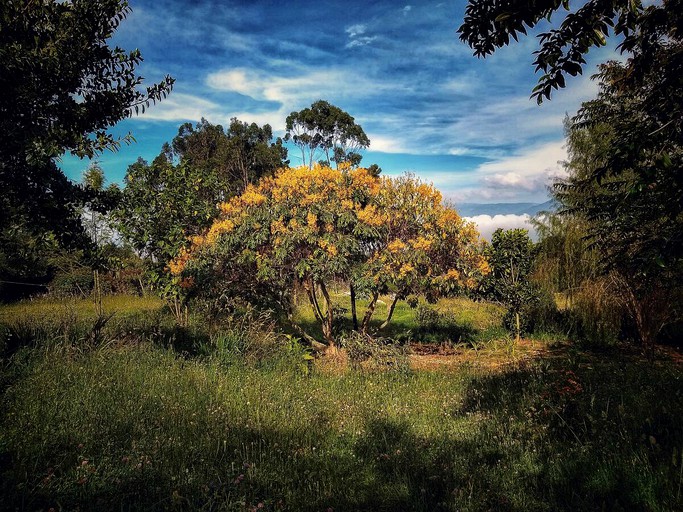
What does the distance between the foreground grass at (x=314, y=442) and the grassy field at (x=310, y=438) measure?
0.05 feet

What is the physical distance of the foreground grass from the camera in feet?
9.82

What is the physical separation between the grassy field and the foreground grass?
2cm

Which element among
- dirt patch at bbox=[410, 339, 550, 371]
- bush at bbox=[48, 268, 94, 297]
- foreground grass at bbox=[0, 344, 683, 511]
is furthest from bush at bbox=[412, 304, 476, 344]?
bush at bbox=[48, 268, 94, 297]

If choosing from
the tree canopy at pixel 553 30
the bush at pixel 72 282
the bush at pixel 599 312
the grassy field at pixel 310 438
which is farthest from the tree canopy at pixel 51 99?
the bush at pixel 72 282

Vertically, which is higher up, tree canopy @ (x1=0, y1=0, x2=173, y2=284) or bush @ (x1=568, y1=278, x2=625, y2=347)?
tree canopy @ (x1=0, y1=0, x2=173, y2=284)

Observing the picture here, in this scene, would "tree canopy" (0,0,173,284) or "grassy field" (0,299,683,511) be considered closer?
"grassy field" (0,299,683,511)

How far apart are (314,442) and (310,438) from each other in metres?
0.06

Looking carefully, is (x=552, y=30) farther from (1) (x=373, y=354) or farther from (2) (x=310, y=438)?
(1) (x=373, y=354)

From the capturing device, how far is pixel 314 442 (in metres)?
4.32

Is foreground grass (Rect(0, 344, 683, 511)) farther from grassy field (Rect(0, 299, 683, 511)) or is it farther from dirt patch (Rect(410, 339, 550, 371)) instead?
dirt patch (Rect(410, 339, 550, 371))

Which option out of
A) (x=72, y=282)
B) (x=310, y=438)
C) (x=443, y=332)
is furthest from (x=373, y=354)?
(x=72, y=282)

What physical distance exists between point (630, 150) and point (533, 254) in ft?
41.7

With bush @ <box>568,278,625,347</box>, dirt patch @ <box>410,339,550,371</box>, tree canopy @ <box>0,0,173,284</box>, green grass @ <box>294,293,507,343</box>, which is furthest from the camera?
green grass @ <box>294,293,507,343</box>

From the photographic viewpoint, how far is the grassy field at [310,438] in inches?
118
